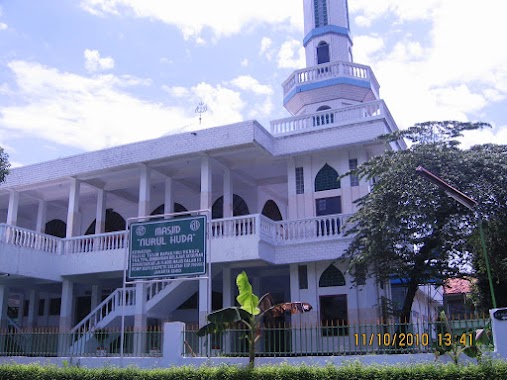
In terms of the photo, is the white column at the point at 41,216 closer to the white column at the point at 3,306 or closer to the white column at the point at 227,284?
the white column at the point at 3,306

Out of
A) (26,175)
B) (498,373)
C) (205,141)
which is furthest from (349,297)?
(26,175)

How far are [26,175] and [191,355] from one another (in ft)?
34.9

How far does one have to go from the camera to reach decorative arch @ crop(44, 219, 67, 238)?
77.5ft

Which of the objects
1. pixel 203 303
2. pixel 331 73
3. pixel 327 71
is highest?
pixel 327 71

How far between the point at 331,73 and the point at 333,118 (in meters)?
2.92

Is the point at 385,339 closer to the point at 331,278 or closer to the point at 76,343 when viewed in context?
the point at 331,278

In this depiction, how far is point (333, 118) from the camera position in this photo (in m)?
17.3

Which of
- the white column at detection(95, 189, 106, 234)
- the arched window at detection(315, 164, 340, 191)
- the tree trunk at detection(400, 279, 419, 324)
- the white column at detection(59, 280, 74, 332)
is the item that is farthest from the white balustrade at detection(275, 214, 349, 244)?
the white column at detection(59, 280, 74, 332)

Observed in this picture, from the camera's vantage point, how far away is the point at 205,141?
54.2 ft

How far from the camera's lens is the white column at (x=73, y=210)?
60.4ft

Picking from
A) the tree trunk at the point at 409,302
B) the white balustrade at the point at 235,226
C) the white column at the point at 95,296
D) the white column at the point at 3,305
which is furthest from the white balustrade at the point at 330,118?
the white column at the point at 3,305

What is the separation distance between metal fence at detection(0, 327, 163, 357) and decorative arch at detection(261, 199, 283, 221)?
273 inches

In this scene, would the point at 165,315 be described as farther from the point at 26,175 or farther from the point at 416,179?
the point at 416,179

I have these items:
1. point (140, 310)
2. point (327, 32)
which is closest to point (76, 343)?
point (140, 310)
